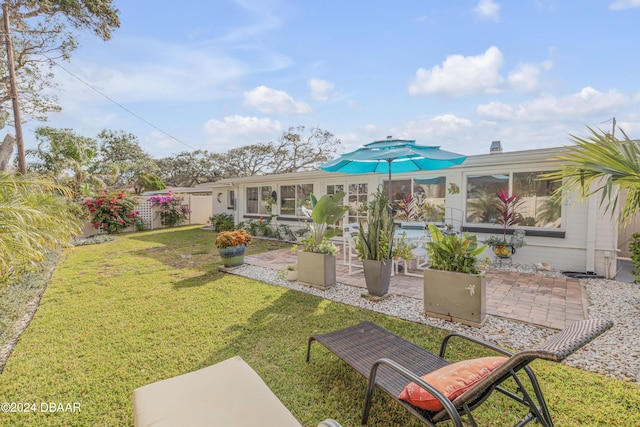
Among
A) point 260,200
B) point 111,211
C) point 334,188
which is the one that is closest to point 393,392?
point 334,188

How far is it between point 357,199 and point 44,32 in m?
14.4

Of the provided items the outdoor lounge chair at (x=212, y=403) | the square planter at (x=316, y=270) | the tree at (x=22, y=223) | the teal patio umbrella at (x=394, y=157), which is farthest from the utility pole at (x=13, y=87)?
the outdoor lounge chair at (x=212, y=403)

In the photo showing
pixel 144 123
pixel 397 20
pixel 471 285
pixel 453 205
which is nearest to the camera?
pixel 471 285

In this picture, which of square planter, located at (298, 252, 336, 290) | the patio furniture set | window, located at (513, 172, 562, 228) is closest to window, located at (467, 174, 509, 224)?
window, located at (513, 172, 562, 228)

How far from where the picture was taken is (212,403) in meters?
1.85

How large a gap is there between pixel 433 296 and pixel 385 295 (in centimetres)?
106

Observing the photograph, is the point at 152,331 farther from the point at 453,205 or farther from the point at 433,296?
the point at 453,205

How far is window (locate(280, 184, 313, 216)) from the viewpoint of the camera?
11.9 metres

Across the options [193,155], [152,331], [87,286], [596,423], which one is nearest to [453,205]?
[596,423]

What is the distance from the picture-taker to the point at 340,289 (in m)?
5.75

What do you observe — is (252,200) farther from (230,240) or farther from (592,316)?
(592,316)

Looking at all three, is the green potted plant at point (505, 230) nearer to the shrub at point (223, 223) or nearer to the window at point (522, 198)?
the window at point (522, 198)

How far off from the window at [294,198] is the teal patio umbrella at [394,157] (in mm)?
4861

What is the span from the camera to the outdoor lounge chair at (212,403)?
1.68 m
